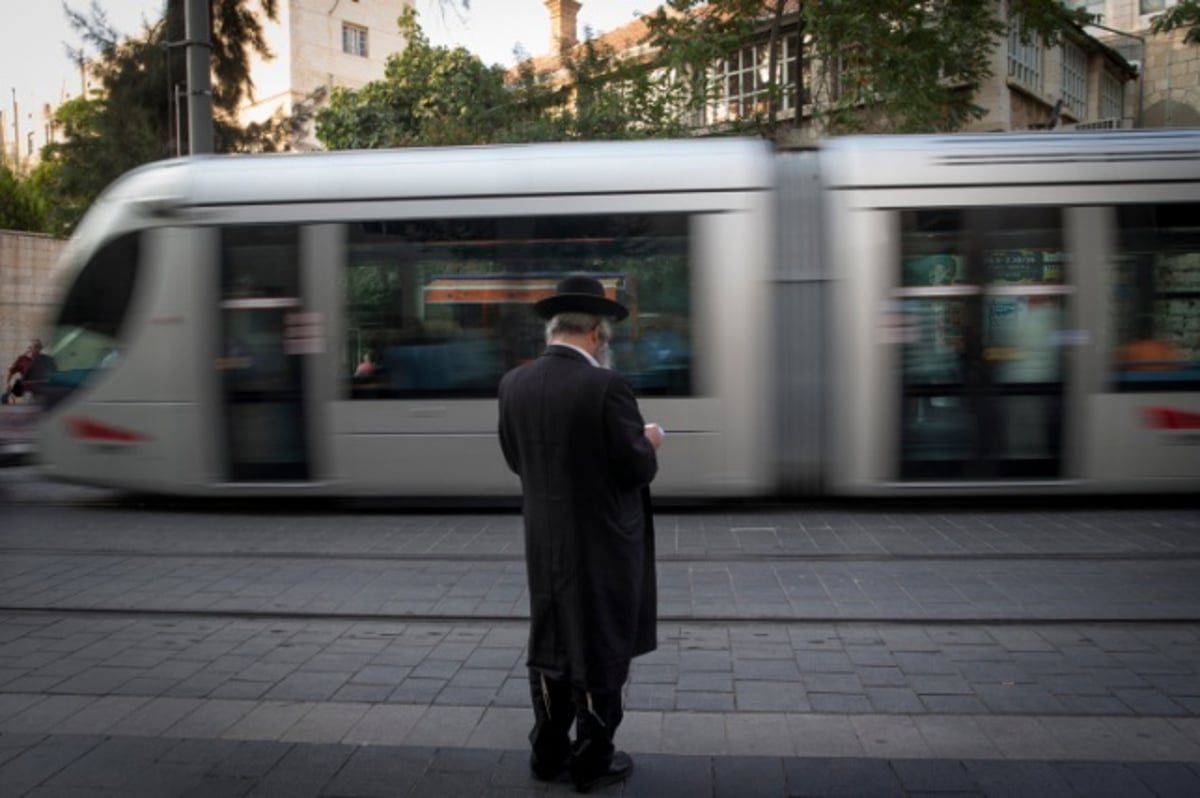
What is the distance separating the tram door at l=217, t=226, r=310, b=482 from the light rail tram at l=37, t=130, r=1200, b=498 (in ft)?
0.08

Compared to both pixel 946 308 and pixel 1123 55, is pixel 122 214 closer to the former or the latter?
pixel 946 308

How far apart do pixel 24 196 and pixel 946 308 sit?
38251 millimetres

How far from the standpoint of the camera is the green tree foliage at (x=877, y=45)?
1430 cm

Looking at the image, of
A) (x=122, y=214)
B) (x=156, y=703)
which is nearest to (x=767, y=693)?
(x=156, y=703)

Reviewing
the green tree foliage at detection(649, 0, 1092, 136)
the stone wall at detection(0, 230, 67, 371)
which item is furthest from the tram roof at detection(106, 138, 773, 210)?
the stone wall at detection(0, 230, 67, 371)

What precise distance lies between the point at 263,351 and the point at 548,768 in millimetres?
6007

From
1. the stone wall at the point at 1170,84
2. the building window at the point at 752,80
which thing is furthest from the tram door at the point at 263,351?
the stone wall at the point at 1170,84

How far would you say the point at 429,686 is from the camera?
444 cm

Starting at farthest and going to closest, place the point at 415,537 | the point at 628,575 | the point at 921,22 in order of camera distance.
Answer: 1. the point at 921,22
2. the point at 415,537
3. the point at 628,575

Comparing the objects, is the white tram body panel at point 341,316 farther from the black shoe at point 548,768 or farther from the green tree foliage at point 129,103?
the green tree foliage at point 129,103

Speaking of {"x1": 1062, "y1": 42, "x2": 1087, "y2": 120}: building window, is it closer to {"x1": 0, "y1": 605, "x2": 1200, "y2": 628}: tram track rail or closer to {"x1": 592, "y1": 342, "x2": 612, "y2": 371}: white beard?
{"x1": 0, "y1": 605, "x2": 1200, "y2": 628}: tram track rail

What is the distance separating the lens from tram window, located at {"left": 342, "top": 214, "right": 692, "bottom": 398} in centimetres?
818

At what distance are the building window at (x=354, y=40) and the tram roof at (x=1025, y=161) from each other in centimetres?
3990

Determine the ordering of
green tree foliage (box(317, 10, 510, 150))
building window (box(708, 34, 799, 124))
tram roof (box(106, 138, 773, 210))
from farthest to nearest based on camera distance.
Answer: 1. green tree foliage (box(317, 10, 510, 150))
2. building window (box(708, 34, 799, 124))
3. tram roof (box(106, 138, 773, 210))
